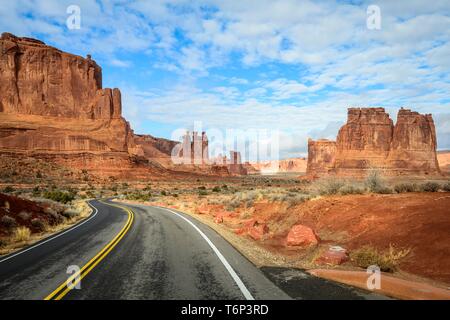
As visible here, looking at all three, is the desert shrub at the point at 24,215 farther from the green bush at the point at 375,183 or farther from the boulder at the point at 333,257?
the green bush at the point at 375,183

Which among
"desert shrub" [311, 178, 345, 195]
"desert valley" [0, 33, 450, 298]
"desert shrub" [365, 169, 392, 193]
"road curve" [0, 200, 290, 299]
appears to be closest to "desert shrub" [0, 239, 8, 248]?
"desert valley" [0, 33, 450, 298]

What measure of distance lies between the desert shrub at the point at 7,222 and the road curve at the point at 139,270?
4293 mm

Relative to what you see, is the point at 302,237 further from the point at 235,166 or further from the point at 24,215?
the point at 235,166

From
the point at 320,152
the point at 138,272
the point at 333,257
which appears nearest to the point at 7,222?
the point at 138,272

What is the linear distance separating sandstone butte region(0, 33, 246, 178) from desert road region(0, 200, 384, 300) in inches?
2901

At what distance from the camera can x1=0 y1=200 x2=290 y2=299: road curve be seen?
6.46 metres

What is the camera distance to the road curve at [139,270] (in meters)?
6.46

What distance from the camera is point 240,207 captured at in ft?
83.2

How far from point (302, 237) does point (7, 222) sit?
1359 centimetres

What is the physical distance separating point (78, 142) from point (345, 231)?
83.6 m

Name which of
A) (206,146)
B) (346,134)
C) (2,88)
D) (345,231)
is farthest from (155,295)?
(206,146)

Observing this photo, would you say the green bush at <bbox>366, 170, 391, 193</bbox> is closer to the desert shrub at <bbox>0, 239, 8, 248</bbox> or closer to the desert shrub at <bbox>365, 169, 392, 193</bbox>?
the desert shrub at <bbox>365, 169, 392, 193</bbox>

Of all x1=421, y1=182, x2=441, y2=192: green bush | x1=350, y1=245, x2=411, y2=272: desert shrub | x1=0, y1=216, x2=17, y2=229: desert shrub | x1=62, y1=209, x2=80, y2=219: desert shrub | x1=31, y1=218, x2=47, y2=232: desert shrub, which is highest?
x1=421, y1=182, x2=441, y2=192: green bush
